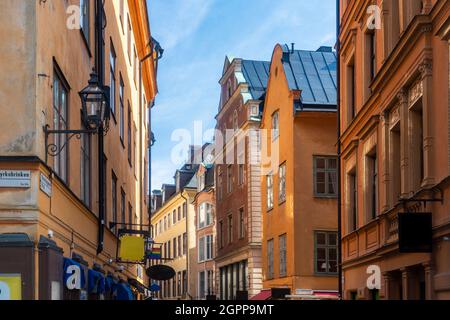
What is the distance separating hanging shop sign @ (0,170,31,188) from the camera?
7.61m

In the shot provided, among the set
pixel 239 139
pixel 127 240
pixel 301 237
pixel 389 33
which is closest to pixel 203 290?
pixel 239 139

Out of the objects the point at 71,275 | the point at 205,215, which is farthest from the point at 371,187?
the point at 205,215

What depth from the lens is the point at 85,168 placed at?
1322 centimetres

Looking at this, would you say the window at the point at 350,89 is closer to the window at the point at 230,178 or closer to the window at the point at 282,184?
the window at the point at 282,184

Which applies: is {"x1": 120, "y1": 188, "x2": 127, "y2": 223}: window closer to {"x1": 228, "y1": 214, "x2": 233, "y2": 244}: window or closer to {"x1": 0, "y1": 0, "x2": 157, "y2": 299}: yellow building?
{"x1": 0, "y1": 0, "x2": 157, "y2": 299}: yellow building

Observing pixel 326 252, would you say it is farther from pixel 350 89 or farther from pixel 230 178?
pixel 230 178

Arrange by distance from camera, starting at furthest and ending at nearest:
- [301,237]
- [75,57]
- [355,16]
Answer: [301,237]
[355,16]
[75,57]

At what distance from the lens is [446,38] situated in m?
10.0

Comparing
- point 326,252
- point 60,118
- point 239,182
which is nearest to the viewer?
point 60,118

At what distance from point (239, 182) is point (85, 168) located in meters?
25.2

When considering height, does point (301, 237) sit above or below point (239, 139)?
below
